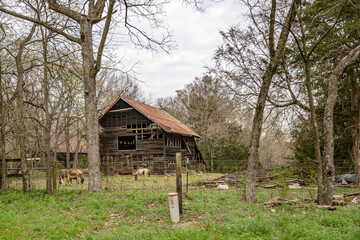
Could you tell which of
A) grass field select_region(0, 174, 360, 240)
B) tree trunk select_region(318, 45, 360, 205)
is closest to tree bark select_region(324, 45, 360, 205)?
tree trunk select_region(318, 45, 360, 205)

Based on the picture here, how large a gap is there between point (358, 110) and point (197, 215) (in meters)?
13.5

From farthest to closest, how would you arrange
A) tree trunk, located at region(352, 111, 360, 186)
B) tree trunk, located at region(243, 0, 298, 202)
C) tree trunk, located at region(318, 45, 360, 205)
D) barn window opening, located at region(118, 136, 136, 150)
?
barn window opening, located at region(118, 136, 136, 150) → tree trunk, located at region(352, 111, 360, 186) → tree trunk, located at region(243, 0, 298, 202) → tree trunk, located at region(318, 45, 360, 205)

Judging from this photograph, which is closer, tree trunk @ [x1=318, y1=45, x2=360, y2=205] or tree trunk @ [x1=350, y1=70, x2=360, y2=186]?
tree trunk @ [x1=318, y1=45, x2=360, y2=205]

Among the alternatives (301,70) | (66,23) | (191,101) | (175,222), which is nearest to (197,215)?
(175,222)

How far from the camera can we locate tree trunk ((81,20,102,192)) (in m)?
10.8

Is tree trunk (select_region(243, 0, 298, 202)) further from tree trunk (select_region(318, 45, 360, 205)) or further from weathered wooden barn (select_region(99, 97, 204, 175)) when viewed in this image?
weathered wooden barn (select_region(99, 97, 204, 175))

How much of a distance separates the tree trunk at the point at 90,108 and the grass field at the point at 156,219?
928mm

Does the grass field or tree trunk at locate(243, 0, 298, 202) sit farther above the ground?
tree trunk at locate(243, 0, 298, 202)

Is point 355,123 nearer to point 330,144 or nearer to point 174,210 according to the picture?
point 330,144

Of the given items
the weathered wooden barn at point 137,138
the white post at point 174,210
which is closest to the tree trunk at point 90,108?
the white post at point 174,210

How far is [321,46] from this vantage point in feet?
51.1

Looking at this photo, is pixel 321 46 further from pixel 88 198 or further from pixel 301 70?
pixel 88 198

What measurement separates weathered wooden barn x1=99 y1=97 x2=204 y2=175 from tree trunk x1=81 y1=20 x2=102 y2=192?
1261 cm

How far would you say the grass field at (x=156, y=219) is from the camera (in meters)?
5.19
